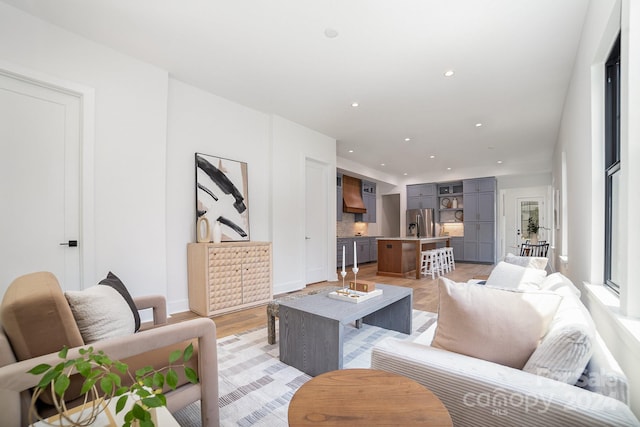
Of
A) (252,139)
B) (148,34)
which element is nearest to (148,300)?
(148,34)

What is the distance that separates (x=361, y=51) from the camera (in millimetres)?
3023

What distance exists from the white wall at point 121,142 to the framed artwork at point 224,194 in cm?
56

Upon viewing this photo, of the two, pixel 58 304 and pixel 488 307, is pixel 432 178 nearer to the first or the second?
pixel 488 307

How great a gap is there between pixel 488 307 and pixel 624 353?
646mm

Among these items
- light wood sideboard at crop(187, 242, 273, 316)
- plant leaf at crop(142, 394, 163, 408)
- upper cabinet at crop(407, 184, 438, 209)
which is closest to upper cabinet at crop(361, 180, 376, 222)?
upper cabinet at crop(407, 184, 438, 209)

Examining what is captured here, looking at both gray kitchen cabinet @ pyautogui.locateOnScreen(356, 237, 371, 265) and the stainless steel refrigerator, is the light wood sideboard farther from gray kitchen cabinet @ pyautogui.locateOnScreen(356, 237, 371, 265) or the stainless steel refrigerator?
the stainless steel refrigerator

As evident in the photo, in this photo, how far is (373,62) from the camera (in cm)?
323

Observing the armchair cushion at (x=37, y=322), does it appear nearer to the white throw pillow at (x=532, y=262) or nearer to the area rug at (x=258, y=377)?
the area rug at (x=258, y=377)

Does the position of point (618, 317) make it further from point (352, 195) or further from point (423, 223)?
point (423, 223)

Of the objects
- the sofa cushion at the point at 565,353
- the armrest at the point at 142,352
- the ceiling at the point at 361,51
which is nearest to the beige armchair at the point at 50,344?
the armrest at the point at 142,352

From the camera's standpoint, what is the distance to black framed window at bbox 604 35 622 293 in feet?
6.23

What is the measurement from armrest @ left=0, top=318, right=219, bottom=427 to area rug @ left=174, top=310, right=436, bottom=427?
30 centimetres

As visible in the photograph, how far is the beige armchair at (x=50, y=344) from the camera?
1016 millimetres

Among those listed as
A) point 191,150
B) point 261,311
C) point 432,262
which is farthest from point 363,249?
point 191,150
